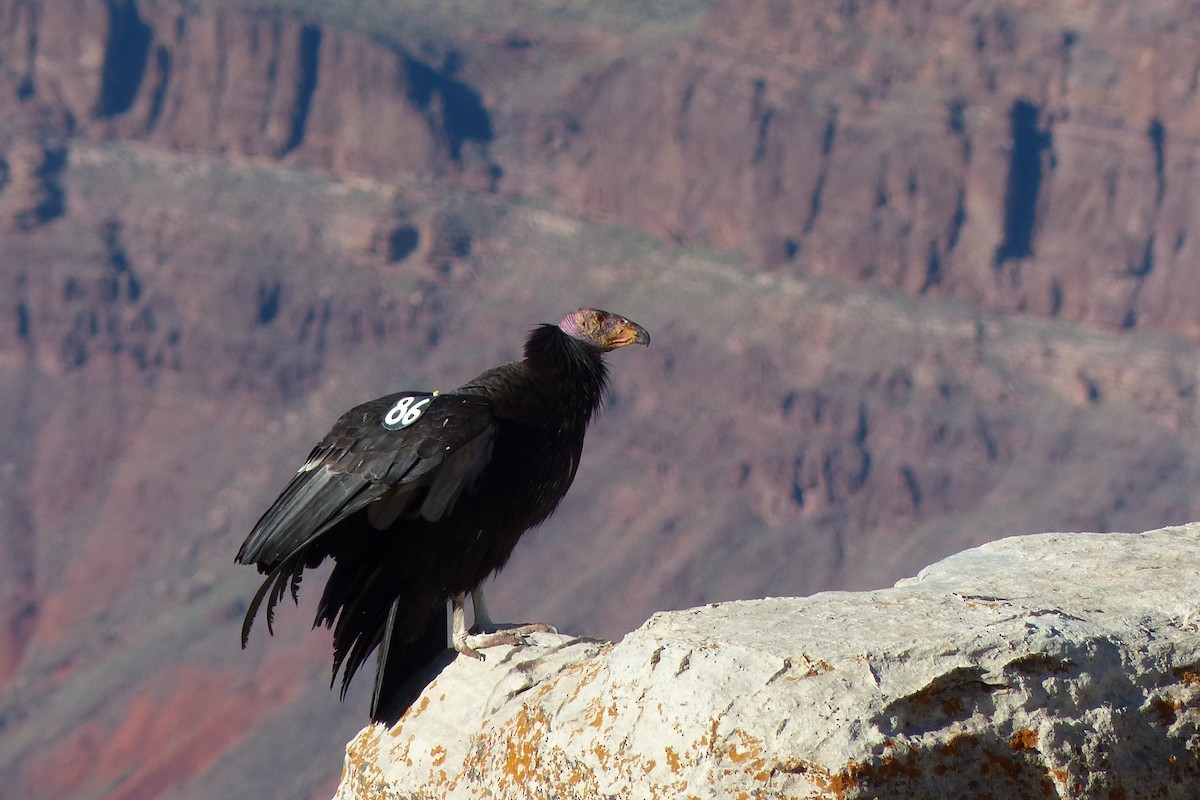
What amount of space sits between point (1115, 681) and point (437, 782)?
11.9 feet

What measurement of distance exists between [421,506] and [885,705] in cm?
360

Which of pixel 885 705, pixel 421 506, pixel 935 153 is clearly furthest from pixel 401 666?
pixel 935 153

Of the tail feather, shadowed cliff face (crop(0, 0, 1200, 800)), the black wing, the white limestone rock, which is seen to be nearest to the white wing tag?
the black wing

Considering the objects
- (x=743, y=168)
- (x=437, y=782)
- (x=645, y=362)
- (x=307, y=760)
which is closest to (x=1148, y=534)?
(x=437, y=782)

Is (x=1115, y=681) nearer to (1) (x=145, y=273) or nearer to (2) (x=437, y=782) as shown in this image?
(2) (x=437, y=782)

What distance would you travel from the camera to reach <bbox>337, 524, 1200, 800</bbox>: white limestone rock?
255 inches

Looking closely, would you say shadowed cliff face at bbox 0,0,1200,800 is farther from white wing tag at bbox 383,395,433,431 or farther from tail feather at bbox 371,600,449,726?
white wing tag at bbox 383,395,433,431

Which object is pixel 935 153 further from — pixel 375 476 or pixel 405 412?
pixel 375 476

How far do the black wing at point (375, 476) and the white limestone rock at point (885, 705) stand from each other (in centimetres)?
183

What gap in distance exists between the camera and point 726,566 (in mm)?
97500

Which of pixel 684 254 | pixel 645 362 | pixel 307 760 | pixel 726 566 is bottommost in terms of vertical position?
pixel 307 760

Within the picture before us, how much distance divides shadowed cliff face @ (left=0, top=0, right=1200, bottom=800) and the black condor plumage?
81.1 metres

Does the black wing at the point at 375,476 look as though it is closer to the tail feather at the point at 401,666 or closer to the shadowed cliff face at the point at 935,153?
the tail feather at the point at 401,666

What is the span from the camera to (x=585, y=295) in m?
109
